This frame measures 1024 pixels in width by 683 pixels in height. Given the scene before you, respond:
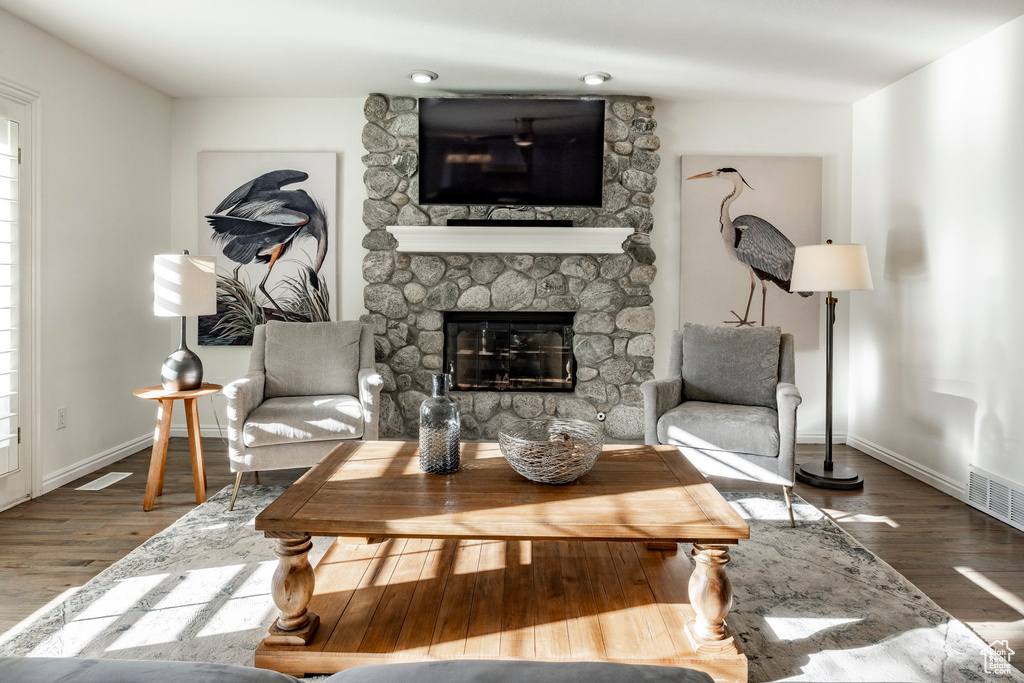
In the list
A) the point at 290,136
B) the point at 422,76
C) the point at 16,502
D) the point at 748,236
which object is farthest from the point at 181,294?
the point at 748,236

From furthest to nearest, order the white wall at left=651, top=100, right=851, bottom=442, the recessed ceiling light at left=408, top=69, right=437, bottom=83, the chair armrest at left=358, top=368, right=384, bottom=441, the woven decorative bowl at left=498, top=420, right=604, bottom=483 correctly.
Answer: the white wall at left=651, top=100, right=851, bottom=442 → the recessed ceiling light at left=408, top=69, right=437, bottom=83 → the chair armrest at left=358, top=368, right=384, bottom=441 → the woven decorative bowl at left=498, top=420, right=604, bottom=483

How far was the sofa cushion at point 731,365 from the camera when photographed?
3139 mm

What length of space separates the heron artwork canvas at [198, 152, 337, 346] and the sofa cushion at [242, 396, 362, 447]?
135cm

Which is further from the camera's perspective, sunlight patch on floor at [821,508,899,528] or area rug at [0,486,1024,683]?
sunlight patch on floor at [821,508,899,528]

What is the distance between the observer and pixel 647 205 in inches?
163

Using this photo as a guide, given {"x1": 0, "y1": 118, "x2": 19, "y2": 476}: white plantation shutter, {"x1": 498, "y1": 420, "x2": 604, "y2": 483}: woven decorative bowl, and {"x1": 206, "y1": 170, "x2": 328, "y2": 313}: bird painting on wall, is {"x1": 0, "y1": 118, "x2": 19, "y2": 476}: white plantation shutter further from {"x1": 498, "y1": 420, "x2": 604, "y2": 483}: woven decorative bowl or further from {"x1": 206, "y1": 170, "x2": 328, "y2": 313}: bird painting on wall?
{"x1": 498, "y1": 420, "x2": 604, "y2": 483}: woven decorative bowl

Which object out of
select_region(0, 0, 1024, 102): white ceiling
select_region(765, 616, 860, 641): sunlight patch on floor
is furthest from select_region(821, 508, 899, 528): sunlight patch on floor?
select_region(0, 0, 1024, 102): white ceiling

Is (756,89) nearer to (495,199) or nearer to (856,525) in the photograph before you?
(495,199)

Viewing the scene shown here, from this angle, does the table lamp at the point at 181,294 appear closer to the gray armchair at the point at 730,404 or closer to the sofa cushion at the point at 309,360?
the sofa cushion at the point at 309,360

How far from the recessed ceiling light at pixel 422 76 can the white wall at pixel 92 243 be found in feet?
5.92

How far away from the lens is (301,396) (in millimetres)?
3346

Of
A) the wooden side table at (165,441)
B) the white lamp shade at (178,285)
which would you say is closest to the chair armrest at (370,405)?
the wooden side table at (165,441)

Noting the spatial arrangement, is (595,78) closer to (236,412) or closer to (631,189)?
(631,189)

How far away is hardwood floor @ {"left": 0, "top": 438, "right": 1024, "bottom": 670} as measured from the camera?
80.8 inches
